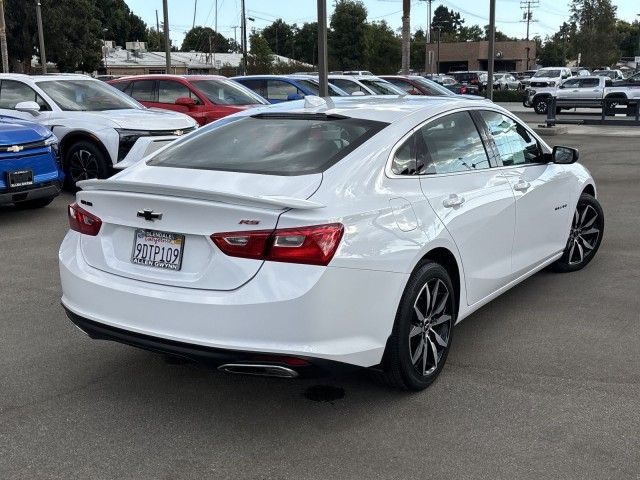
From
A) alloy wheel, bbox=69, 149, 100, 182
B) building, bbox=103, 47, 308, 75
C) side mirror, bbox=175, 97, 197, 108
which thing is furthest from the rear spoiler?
building, bbox=103, 47, 308, 75

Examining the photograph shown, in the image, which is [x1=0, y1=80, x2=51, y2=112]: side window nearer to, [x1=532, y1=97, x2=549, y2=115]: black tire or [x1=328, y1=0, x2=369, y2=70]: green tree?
[x1=532, y1=97, x2=549, y2=115]: black tire

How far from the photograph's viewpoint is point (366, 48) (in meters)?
63.8

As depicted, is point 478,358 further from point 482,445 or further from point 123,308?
point 123,308

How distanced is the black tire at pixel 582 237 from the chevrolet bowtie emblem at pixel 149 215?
3936 mm

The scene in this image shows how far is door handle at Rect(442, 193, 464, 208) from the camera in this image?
411cm

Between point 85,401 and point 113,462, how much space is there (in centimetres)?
73

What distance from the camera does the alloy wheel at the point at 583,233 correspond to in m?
6.30

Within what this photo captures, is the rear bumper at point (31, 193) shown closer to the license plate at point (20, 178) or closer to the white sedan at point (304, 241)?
the license plate at point (20, 178)

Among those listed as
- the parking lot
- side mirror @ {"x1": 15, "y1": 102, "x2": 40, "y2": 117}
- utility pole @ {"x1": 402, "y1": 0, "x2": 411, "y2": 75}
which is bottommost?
the parking lot

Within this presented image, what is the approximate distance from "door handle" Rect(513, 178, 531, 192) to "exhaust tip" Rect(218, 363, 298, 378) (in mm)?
2341

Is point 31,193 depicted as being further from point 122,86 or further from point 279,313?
point 279,313

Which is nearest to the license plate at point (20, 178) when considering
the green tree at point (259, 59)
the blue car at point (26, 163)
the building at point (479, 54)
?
the blue car at point (26, 163)

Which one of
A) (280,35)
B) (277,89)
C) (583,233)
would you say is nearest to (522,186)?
(583,233)

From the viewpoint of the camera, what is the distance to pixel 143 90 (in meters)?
13.8
